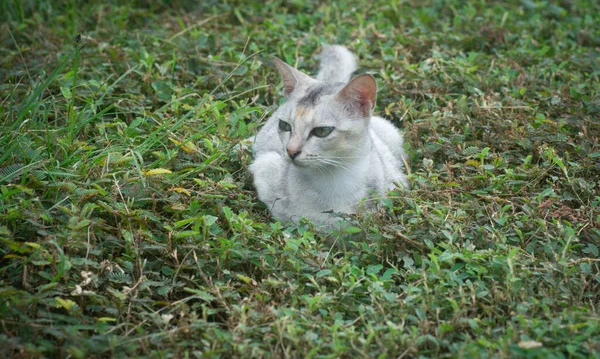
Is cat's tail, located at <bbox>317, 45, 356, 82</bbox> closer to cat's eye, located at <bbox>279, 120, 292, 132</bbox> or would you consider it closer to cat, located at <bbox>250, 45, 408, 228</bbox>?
cat, located at <bbox>250, 45, 408, 228</bbox>

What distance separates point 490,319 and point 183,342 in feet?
5.38

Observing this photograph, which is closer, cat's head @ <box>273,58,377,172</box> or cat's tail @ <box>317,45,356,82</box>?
cat's head @ <box>273,58,377,172</box>

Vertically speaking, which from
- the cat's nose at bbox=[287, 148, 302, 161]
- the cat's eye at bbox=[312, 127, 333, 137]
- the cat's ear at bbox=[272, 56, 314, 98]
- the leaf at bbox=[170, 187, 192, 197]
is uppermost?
the cat's ear at bbox=[272, 56, 314, 98]

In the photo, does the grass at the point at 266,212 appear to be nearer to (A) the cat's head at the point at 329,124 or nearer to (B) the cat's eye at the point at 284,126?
(A) the cat's head at the point at 329,124

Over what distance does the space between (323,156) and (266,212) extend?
720mm

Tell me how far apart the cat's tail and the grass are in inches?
13.9

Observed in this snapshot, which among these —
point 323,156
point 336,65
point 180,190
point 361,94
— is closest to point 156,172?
point 180,190

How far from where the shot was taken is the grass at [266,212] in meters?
3.58

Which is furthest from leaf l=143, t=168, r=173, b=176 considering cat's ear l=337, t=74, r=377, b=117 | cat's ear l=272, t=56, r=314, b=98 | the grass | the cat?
cat's ear l=337, t=74, r=377, b=117

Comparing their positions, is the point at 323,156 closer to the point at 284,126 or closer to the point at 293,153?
the point at 293,153

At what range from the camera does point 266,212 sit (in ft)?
16.0

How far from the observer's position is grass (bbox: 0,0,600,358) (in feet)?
11.7

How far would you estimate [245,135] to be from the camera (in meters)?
5.51

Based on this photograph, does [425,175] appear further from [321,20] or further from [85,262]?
[321,20]
